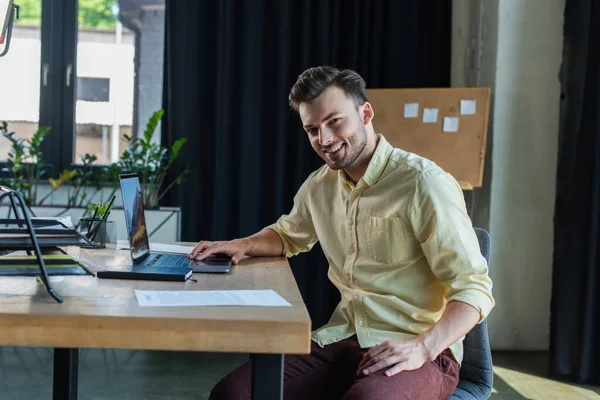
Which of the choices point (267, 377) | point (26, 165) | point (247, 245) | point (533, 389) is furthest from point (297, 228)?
point (26, 165)

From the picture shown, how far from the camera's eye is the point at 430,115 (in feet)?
11.5

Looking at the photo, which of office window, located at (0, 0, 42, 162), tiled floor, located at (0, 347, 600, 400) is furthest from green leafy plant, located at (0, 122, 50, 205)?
tiled floor, located at (0, 347, 600, 400)

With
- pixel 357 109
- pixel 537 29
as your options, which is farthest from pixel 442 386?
pixel 537 29

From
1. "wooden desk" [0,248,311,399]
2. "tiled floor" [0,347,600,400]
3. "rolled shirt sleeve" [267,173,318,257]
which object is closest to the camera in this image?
"wooden desk" [0,248,311,399]

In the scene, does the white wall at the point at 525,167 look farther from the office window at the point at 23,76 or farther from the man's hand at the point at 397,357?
the office window at the point at 23,76

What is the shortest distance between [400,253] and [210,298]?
0.52m

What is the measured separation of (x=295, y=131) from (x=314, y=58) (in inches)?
17.0

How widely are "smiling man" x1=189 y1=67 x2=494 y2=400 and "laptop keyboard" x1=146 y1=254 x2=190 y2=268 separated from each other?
4 cm

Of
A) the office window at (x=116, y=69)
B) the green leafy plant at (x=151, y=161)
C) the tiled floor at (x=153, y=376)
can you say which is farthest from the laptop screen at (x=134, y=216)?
the office window at (x=116, y=69)

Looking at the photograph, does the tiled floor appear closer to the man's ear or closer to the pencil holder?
the pencil holder

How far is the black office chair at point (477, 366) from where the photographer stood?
1534 mm

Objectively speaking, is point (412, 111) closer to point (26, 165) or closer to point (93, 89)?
point (93, 89)

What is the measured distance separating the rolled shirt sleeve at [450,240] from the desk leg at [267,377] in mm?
464

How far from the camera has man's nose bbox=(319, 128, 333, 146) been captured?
1.70m
